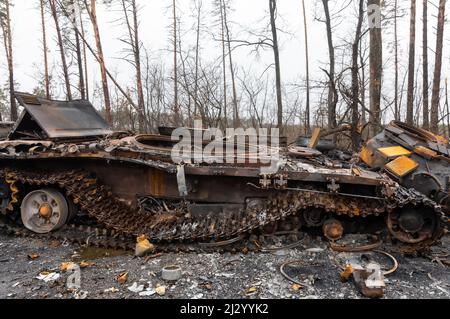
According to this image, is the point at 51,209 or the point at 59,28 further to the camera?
the point at 59,28

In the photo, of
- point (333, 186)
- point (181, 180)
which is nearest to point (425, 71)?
point (333, 186)

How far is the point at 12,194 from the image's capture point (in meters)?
5.83

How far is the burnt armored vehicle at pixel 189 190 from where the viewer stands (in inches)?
188

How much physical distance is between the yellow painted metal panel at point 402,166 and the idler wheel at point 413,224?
769 millimetres

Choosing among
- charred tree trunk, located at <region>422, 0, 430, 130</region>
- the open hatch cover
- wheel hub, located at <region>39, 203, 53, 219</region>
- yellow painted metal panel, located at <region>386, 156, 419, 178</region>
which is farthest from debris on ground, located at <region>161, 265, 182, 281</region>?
charred tree trunk, located at <region>422, 0, 430, 130</region>

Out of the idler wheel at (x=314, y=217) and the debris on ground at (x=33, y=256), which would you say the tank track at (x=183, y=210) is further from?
the debris on ground at (x=33, y=256)

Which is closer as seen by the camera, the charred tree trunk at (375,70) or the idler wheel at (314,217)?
the idler wheel at (314,217)

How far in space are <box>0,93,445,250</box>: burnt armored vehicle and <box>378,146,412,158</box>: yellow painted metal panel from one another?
0.69m

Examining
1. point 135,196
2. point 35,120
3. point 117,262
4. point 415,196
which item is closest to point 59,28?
point 35,120

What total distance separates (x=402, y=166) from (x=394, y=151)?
581mm

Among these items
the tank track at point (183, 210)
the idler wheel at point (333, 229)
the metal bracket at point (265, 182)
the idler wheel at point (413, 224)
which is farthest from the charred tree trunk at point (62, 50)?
the idler wheel at point (413, 224)

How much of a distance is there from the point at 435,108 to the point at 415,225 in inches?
420
